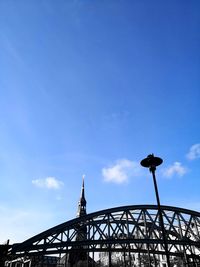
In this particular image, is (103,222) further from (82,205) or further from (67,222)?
(82,205)

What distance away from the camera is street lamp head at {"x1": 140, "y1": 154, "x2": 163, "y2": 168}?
583 inches

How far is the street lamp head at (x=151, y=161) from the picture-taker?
14797mm

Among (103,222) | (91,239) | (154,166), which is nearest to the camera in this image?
(154,166)

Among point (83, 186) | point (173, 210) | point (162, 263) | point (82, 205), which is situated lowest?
point (162, 263)

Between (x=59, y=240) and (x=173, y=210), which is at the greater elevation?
(x=173, y=210)

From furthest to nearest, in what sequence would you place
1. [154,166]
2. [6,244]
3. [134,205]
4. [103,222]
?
[134,205] < [103,222] < [6,244] < [154,166]

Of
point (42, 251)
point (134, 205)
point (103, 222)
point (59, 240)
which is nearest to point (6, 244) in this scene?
point (42, 251)

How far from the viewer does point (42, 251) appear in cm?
2709

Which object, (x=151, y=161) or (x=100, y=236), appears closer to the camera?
(x=151, y=161)

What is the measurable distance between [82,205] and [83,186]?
1145 cm

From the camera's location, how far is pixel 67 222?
2950 cm

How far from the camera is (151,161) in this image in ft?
48.6

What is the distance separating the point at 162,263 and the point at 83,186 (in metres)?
35.7

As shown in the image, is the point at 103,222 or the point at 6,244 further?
the point at 103,222
